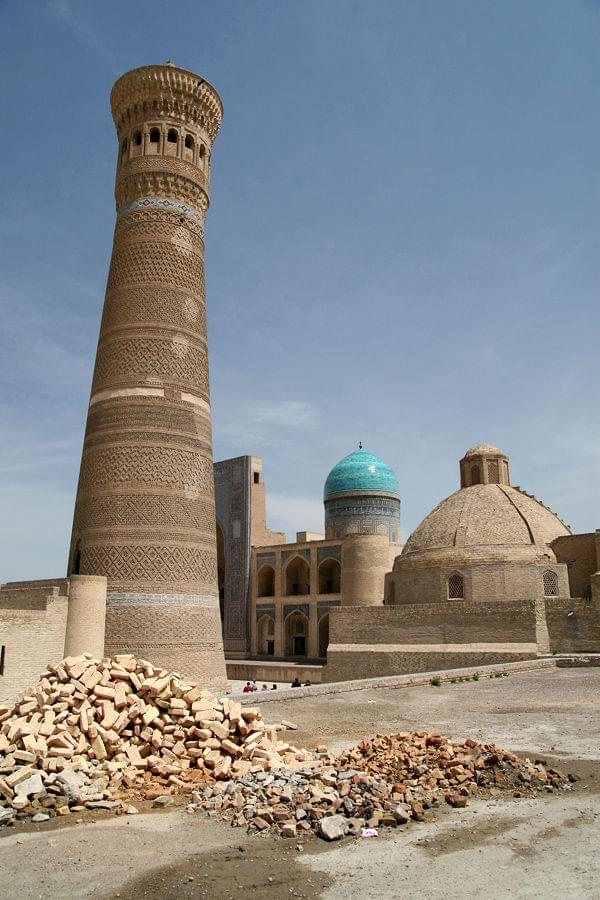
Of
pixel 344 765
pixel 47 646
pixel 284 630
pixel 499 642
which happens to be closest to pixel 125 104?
pixel 47 646

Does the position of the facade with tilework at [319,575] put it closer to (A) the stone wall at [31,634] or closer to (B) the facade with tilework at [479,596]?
(B) the facade with tilework at [479,596]

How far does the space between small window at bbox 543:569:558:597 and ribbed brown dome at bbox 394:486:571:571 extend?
663 mm

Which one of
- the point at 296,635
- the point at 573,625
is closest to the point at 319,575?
the point at 296,635

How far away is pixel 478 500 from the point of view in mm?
24938

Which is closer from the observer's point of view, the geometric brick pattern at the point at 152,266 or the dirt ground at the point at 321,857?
the dirt ground at the point at 321,857

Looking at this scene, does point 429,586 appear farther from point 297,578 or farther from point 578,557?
point 297,578

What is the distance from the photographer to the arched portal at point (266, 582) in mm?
30266

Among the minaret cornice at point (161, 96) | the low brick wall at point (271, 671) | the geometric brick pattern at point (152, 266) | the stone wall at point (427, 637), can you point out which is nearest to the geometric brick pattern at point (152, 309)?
the geometric brick pattern at point (152, 266)

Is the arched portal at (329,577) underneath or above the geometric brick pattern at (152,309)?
underneath

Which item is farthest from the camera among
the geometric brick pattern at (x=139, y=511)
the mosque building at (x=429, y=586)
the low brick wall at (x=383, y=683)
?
the mosque building at (x=429, y=586)

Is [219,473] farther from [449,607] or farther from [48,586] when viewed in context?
[48,586]

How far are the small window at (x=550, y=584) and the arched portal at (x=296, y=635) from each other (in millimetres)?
10062

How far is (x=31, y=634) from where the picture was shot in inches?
459

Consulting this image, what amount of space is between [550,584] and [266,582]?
39.9 feet
